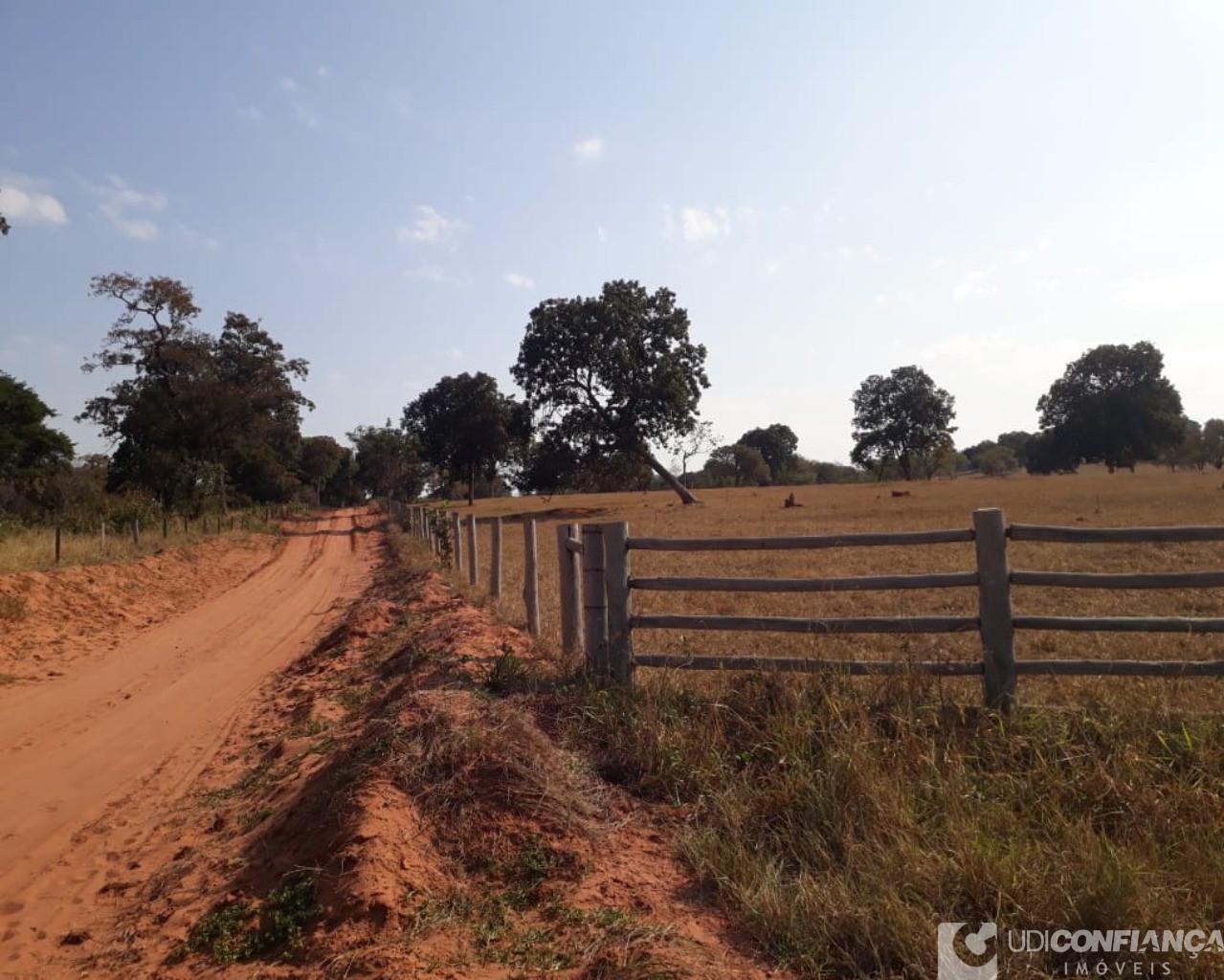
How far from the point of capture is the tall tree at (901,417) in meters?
84.2

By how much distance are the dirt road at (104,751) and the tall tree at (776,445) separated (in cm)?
10802

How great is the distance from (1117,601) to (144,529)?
3056 cm

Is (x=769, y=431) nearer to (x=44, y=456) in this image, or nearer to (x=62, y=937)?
(x=44, y=456)

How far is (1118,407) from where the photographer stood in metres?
73.1

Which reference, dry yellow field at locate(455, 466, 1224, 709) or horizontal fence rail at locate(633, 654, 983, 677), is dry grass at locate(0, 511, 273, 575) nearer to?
dry yellow field at locate(455, 466, 1224, 709)

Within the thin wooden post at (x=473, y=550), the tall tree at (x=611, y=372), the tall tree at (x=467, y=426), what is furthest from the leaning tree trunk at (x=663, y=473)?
the thin wooden post at (x=473, y=550)

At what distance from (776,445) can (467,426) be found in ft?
205

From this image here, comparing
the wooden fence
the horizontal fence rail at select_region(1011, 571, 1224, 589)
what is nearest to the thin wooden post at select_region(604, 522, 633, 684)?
the wooden fence

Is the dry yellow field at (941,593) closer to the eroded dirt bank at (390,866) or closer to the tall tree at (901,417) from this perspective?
the eroded dirt bank at (390,866)

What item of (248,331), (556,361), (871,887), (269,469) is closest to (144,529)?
(269,469)

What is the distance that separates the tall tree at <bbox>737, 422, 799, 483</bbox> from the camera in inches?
4683

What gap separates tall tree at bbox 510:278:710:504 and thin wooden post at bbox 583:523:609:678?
4246 centimetres

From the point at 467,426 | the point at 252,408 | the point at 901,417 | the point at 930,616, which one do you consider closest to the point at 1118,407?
the point at 901,417

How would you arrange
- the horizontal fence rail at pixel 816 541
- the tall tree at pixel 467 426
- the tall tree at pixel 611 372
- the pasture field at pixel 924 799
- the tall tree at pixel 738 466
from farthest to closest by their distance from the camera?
the tall tree at pixel 738 466 → the tall tree at pixel 467 426 → the tall tree at pixel 611 372 → the horizontal fence rail at pixel 816 541 → the pasture field at pixel 924 799
